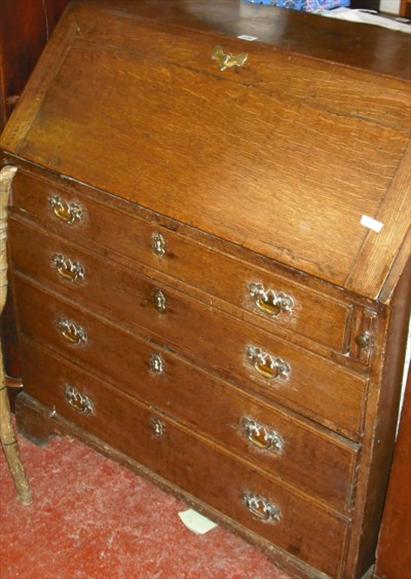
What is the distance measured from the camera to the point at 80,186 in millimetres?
2176

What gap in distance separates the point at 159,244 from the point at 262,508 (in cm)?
71

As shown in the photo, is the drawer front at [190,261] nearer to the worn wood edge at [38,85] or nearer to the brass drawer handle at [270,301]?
the brass drawer handle at [270,301]

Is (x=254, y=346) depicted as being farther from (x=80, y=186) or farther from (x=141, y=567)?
(x=141, y=567)

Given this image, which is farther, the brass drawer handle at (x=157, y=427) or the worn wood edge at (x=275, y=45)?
the brass drawer handle at (x=157, y=427)

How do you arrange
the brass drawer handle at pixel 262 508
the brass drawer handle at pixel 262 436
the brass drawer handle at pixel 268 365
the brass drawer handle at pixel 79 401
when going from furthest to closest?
the brass drawer handle at pixel 79 401
the brass drawer handle at pixel 262 508
the brass drawer handle at pixel 262 436
the brass drawer handle at pixel 268 365

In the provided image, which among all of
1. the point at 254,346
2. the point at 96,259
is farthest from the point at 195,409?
the point at 96,259

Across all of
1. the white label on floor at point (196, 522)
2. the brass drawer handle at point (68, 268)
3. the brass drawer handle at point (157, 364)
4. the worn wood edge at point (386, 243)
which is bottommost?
the white label on floor at point (196, 522)

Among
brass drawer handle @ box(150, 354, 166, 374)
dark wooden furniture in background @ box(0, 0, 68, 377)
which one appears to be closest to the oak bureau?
brass drawer handle @ box(150, 354, 166, 374)

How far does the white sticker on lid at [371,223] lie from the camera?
1.71m

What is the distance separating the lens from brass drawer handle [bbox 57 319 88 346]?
243cm

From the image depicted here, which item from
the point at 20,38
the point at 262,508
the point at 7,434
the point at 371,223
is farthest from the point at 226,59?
the point at 7,434

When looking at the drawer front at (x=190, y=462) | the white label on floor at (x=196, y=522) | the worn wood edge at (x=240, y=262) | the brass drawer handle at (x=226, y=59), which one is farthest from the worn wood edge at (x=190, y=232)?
the white label on floor at (x=196, y=522)

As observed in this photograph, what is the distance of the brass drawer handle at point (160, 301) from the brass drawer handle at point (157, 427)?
349 mm

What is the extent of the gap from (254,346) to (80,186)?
61 centimetres
